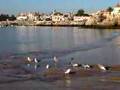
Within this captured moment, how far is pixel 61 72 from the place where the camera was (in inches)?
947

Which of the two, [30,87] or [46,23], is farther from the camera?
[46,23]

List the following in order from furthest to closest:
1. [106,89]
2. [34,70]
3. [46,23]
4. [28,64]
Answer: [46,23], [28,64], [34,70], [106,89]

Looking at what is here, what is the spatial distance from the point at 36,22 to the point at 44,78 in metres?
172

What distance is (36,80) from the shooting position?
2139 cm

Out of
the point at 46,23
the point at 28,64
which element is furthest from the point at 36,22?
the point at 28,64

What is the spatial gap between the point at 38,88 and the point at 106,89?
307 centimetres

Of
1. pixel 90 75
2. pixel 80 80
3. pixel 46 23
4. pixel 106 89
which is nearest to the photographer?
pixel 106 89

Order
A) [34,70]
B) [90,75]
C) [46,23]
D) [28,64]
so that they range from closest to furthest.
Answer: [90,75] → [34,70] → [28,64] → [46,23]

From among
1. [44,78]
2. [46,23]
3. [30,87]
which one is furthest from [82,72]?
[46,23]

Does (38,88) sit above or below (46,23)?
above

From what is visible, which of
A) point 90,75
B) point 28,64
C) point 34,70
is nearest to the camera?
point 90,75

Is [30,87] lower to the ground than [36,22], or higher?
→ higher

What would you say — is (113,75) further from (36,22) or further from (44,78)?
(36,22)

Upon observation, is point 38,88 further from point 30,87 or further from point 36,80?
point 36,80
